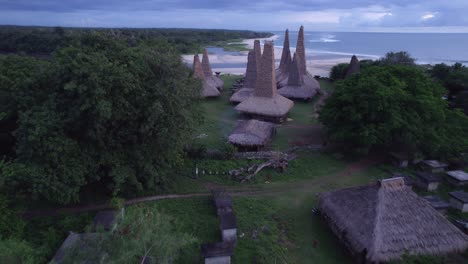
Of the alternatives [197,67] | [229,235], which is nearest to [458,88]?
[197,67]

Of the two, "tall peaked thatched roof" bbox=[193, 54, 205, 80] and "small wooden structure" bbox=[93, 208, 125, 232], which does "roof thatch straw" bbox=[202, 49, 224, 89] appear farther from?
"small wooden structure" bbox=[93, 208, 125, 232]

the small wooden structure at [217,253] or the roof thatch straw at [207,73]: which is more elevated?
the roof thatch straw at [207,73]

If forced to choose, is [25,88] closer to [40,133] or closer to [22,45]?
[40,133]

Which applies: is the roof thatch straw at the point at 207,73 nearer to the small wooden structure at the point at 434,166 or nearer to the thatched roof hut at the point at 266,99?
the thatched roof hut at the point at 266,99

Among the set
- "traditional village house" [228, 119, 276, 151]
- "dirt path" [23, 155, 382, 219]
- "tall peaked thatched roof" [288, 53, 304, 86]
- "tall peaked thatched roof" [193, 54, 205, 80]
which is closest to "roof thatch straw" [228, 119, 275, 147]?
"traditional village house" [228, 119, 276, 151]

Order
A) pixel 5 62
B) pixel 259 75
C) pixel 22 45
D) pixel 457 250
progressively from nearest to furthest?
pixel 457 250 < pixel 5 62 < pixel 259 75 < pixel 22 45

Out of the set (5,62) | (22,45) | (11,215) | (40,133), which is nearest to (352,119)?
(40,133)

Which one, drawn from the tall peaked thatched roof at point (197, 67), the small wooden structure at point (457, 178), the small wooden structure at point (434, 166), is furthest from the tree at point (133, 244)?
the tall peaked thatched roof at point (197, 67)
